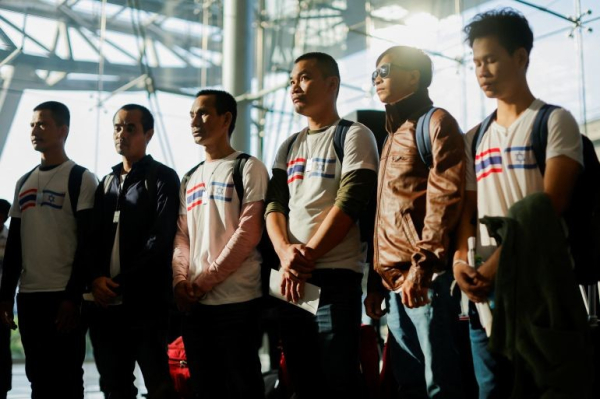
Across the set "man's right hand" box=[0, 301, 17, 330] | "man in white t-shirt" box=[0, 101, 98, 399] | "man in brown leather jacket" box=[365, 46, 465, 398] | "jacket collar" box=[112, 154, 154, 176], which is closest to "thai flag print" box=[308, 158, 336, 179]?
"man in brown leather jacket" box=[365, 46, 465, 398]

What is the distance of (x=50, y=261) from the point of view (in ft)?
10.2

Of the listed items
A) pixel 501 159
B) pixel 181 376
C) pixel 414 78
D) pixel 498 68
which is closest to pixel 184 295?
pixel 181 376

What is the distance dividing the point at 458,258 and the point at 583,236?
34 cm

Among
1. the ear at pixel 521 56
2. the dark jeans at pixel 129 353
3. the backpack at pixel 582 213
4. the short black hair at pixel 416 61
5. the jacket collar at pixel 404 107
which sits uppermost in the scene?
the short black hair at pixel 416 61

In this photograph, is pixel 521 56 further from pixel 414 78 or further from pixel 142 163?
pixel 142 163

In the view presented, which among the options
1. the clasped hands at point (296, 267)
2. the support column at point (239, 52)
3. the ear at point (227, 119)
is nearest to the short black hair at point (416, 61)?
the clasped hands at point (296, 267)

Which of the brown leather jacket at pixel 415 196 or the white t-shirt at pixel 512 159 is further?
the brown leather jacket at pixel 415 196

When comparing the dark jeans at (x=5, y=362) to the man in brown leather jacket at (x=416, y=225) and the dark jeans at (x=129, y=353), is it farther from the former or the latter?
the man in brown leather jacket at (x=416, y=225)

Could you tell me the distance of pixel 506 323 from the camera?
1.87 metres

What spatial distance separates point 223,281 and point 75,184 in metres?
0.99

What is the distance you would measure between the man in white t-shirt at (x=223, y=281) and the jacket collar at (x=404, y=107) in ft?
1.93

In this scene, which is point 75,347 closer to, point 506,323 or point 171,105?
point 506,323

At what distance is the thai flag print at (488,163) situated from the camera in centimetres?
206

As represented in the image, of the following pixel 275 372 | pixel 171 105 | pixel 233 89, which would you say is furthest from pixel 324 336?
pixel 171 105
